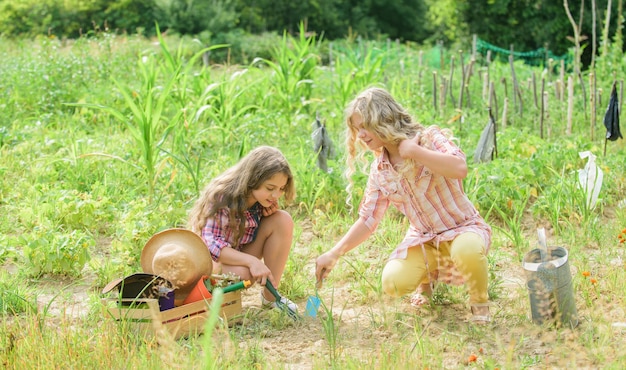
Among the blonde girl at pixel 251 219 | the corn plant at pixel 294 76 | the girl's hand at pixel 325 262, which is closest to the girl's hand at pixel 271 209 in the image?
the blonde girl at pixel 251 219

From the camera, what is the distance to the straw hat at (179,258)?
2.93m

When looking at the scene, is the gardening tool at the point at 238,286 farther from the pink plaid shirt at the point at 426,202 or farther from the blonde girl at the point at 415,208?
the pink plaid shirt at the point at 426,202

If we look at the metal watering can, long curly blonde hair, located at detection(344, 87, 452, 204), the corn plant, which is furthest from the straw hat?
the corn plant

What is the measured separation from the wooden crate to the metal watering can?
3.80 feet

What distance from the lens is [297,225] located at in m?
4.39

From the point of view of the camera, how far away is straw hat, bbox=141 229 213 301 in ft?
9.60

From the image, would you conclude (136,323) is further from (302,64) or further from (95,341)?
(302,64)

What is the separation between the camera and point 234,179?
10.7 ft

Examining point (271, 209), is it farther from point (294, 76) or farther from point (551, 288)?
point (294, 76)

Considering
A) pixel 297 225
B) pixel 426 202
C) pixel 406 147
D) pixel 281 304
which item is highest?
pixel 406 147

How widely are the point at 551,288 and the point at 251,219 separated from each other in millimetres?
1312

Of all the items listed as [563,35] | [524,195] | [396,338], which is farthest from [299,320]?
[563,35]

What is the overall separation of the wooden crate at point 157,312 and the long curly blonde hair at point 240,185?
0.44m

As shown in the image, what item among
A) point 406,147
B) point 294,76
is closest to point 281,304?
point 406,147
